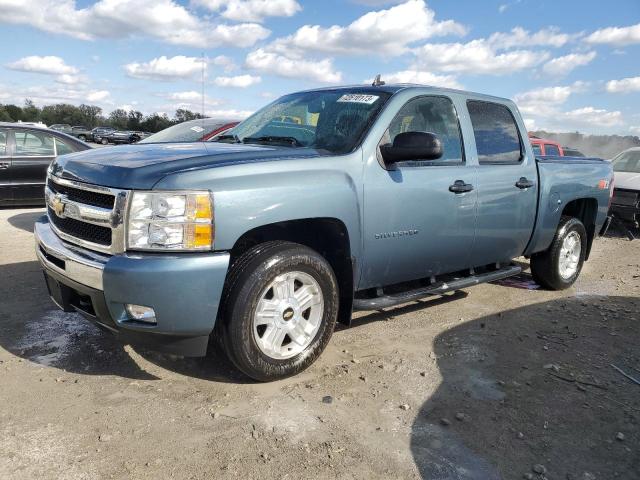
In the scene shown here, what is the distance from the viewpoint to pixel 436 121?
4281 mm

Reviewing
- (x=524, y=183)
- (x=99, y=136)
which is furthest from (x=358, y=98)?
(x=99, y=136)

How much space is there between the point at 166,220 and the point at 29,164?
258 inches

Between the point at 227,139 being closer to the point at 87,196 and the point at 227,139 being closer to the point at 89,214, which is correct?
the point at 87,196

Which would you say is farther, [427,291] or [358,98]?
[427,291]

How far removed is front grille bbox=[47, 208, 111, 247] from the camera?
302 centimetres

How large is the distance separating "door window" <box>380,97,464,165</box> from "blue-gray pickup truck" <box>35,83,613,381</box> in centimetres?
1

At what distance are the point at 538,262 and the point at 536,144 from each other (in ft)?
18.5

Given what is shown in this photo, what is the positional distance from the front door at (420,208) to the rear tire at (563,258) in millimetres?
1641

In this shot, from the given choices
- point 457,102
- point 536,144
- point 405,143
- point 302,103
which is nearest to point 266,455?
point 405,143

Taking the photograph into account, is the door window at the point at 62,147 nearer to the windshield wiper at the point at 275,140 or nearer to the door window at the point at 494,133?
the windshield wiper at the point at 275,140

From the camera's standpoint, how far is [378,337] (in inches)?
169

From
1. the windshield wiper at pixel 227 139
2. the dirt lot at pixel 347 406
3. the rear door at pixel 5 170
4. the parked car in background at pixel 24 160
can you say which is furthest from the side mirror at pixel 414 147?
the rear door at pixel 5 170

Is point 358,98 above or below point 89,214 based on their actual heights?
above

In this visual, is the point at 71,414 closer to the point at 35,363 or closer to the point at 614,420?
the point at 35,363
